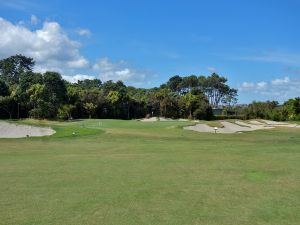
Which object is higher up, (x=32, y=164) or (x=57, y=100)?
(x=57, y=100)

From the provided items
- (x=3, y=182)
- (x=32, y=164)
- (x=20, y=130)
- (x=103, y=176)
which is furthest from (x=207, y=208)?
(x=20, y=130)

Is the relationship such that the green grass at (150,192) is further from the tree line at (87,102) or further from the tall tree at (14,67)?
the tall tree at (14,67)

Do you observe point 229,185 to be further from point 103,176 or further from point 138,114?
point 138,114

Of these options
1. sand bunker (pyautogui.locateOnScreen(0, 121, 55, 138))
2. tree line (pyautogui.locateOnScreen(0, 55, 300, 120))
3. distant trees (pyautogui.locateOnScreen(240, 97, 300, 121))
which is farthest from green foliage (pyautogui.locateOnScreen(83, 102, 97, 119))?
sand bunker (pyautogui.locateOnScreen(0, 121, 55, 138))

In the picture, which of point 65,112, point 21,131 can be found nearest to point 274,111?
point 65,112

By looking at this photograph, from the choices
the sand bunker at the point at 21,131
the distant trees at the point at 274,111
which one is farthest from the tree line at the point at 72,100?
the sand bunker at the point at 21,131

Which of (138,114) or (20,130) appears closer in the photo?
(20,130)

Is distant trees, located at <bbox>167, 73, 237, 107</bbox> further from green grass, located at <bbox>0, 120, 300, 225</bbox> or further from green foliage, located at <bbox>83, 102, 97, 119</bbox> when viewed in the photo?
green grass, located at <bbox>0, 120, 300, 225</bbox>

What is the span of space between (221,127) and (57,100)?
142 ft

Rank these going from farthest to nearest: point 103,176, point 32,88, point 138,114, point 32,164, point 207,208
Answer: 1. point 138,114
2. point 32,88
3. point 32,164
4. point 103,176
5. point 207,208

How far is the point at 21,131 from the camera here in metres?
37.1

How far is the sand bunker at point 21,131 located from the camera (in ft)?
118

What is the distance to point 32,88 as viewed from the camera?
78.5m

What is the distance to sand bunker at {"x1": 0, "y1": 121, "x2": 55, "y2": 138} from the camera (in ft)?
118
